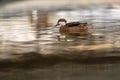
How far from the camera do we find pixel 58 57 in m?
0.73

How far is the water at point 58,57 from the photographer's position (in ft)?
2.36

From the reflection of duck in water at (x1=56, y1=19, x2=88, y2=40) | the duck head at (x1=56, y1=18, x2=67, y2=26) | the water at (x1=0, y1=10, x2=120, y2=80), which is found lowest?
the water at (x1=0, y1=10, x2=120, y2=80)

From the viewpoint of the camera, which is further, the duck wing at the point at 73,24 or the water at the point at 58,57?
the duck wing at the point at 73,24

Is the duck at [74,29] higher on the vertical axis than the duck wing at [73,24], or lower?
Result: lower

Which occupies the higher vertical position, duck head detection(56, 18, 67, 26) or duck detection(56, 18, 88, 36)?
duck head detection(56, 18, 67, 26)

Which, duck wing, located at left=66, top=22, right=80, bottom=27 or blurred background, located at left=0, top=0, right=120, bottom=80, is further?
duck wing, located at left=66, top=22, right=80, bottom=27

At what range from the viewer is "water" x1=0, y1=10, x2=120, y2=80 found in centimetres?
72

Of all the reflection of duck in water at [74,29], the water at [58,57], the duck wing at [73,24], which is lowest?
the water at [58,57]

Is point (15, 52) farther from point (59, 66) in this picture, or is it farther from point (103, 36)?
point (103, 36)

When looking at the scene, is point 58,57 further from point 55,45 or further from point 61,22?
point 61,22

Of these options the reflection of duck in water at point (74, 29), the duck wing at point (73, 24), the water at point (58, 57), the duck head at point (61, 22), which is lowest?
the water at point (58, 57)

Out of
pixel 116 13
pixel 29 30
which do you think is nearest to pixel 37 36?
pixel 29 30

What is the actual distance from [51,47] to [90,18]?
8.2 inches

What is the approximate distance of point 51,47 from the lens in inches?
29.9
